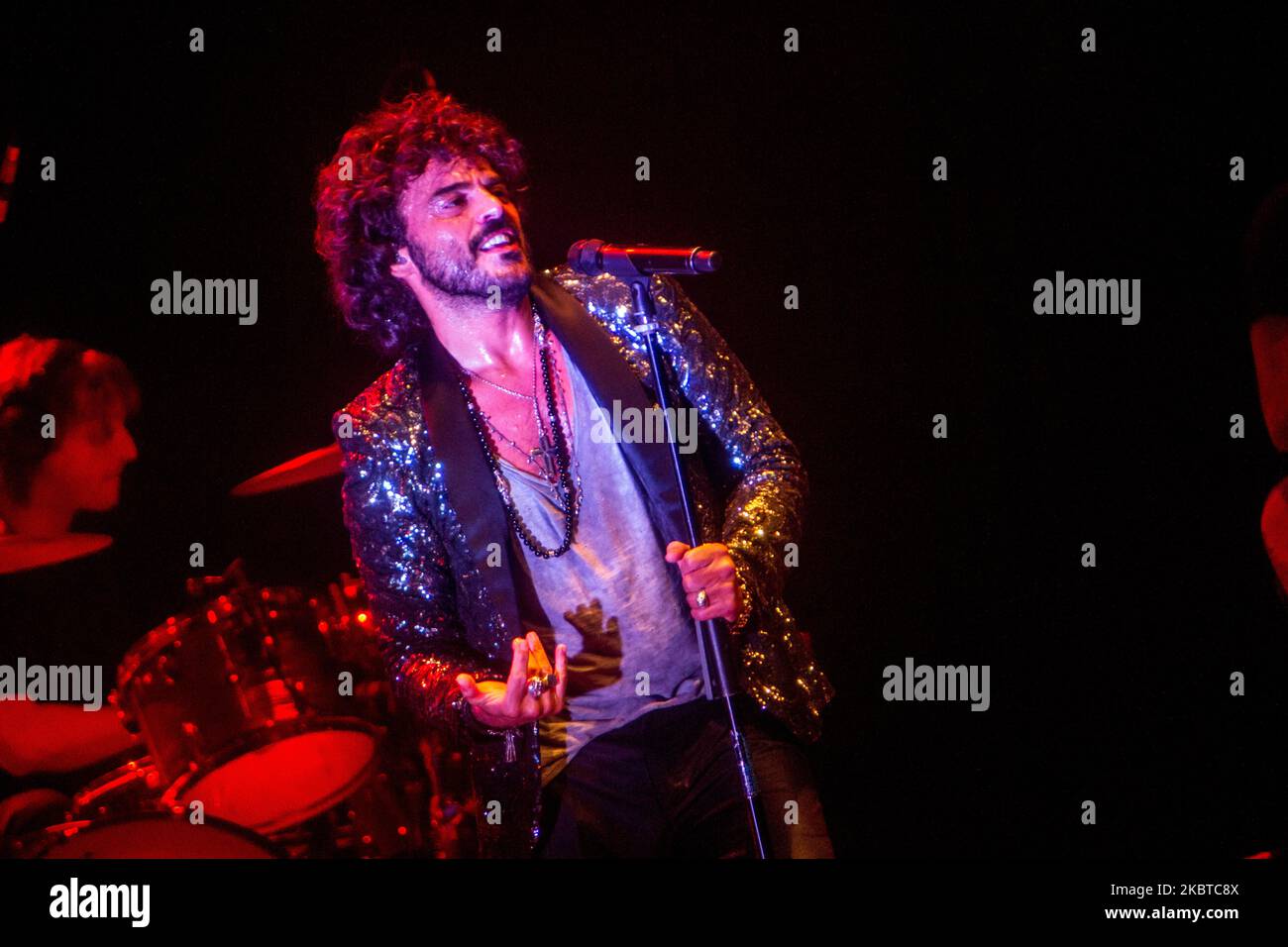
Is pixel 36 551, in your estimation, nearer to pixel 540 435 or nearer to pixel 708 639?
pixel 540 435

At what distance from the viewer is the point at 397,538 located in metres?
2.74

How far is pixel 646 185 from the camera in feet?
11.5

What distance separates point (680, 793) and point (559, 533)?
673 millimetres

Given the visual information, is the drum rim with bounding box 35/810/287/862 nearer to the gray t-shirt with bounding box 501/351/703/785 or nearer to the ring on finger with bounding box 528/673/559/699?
the gray t-shirt with bounding box 501/351/703/785

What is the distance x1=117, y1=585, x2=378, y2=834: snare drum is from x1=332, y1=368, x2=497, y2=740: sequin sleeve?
0.70 m

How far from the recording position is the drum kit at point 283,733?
321cm

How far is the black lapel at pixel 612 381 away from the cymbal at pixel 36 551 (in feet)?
6.02

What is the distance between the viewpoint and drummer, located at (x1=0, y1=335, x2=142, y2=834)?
3.60 metres

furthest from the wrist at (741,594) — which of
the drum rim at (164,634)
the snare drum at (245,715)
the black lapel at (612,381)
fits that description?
the drum rim at (164,634)

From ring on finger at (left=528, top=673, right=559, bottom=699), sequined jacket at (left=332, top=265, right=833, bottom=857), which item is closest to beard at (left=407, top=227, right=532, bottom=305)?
sequined jacket at (left=332, top=265, right=833, bottom=857)

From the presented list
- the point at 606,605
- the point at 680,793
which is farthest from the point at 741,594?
the point at 680,793

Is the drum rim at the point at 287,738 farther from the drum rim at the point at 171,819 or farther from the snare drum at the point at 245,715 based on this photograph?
the drum rim at the point at 171,819

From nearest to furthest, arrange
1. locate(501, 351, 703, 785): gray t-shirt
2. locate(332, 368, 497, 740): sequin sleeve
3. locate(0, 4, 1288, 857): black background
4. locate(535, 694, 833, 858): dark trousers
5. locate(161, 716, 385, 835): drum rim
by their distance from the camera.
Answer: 1. locate(535, 694, 833, 858): dark trousers
2. locate(501, 351, 703, 785): gray t-shirt
3. locate(332, 368, 497, 740): sequin sleeve
4. locate(161, 716, 385, 835): drum rim
5. locate(0, 4, 1288, 857): black background

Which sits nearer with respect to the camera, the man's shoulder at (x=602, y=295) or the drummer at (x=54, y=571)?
the man's shoulder at (x=602, y=295)
